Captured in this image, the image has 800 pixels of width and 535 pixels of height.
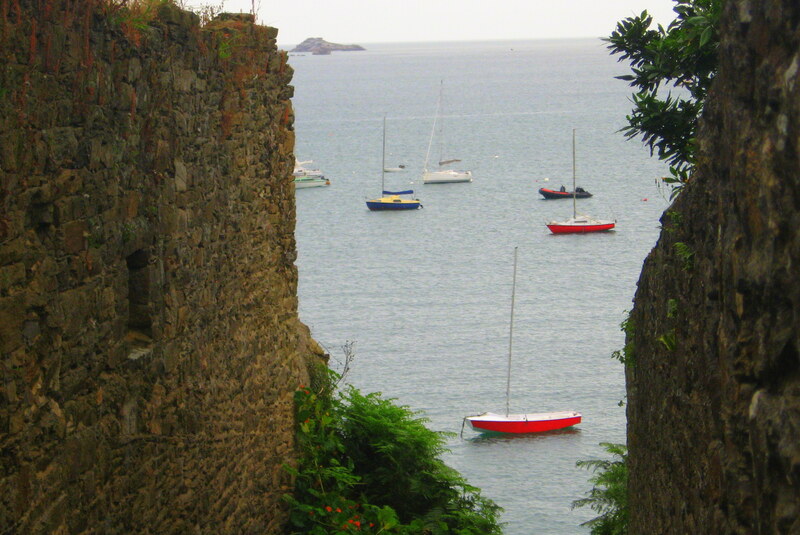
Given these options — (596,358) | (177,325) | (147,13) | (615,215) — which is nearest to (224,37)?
(147,13)

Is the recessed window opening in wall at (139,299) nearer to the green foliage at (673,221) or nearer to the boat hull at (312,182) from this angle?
the green foliage at (673,221)

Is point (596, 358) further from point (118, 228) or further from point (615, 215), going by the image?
point (118, 228)

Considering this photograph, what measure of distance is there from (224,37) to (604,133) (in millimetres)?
131930

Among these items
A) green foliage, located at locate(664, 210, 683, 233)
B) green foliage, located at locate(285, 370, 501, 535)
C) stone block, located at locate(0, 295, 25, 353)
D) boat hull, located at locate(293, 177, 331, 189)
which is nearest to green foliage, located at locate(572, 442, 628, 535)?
green foliage, located at locate(285, 370, 501, 535)

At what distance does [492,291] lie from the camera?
6438cm

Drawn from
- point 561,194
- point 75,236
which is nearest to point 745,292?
point 75,236

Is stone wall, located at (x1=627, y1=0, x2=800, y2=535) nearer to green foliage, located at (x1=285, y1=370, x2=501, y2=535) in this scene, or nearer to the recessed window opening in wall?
the recessed window opening in wall

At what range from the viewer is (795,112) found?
12.5 ft

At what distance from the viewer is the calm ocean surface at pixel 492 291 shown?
4144cm

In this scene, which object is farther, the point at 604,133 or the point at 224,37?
the point at 604,133

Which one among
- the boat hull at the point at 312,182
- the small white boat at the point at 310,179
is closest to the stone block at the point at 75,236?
the small white boat at the point at 310,179

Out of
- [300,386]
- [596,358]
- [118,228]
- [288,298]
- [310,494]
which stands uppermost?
[118,228]

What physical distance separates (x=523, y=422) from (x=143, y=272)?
115 feet

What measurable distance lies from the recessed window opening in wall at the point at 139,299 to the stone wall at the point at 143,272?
0.05 ft
